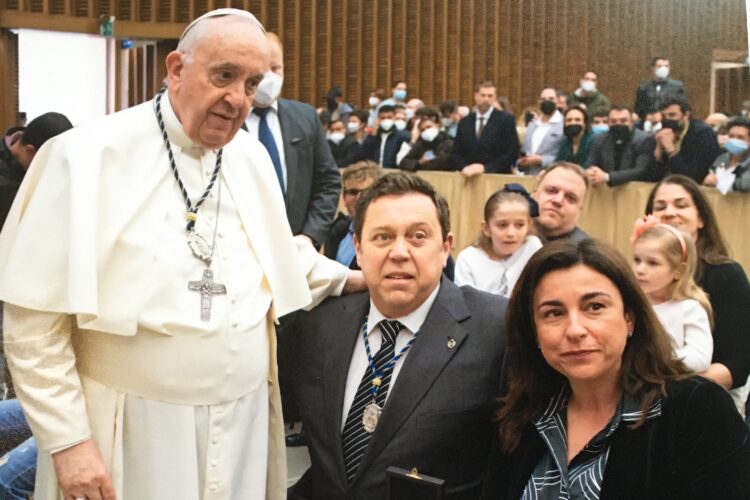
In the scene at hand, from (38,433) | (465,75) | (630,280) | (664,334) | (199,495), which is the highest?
(465,75)

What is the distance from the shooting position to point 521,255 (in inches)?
178

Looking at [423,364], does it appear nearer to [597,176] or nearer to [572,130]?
[597,176]

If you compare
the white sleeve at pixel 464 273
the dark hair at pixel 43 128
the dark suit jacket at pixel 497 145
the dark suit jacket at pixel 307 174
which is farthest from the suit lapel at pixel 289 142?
the dark suit jacket at pixel 497 145

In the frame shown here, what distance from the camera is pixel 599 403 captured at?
2.07m

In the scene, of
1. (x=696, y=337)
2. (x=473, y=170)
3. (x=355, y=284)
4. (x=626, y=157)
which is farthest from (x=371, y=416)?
(x=473, y=170)

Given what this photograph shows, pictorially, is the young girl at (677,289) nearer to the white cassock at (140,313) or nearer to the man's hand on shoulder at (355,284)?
the man's hand on shoulder at (355,284)

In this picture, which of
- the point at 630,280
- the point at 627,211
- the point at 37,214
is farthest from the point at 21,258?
the point at 627,211

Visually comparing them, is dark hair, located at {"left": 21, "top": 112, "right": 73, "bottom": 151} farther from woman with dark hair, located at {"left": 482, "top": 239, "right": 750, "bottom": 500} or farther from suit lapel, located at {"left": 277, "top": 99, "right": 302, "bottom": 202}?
woman with dark hair, located at {"left": 482, "top": 239, "right": 750, "bottom": 500}

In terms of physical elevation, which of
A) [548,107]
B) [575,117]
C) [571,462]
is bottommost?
[571,462]

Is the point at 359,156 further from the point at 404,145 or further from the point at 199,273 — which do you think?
the point at 199,273

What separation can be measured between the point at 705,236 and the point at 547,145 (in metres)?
5.30

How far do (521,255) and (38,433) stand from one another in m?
2.98

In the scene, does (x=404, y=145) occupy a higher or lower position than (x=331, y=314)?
higher

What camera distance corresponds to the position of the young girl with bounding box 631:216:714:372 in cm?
334
